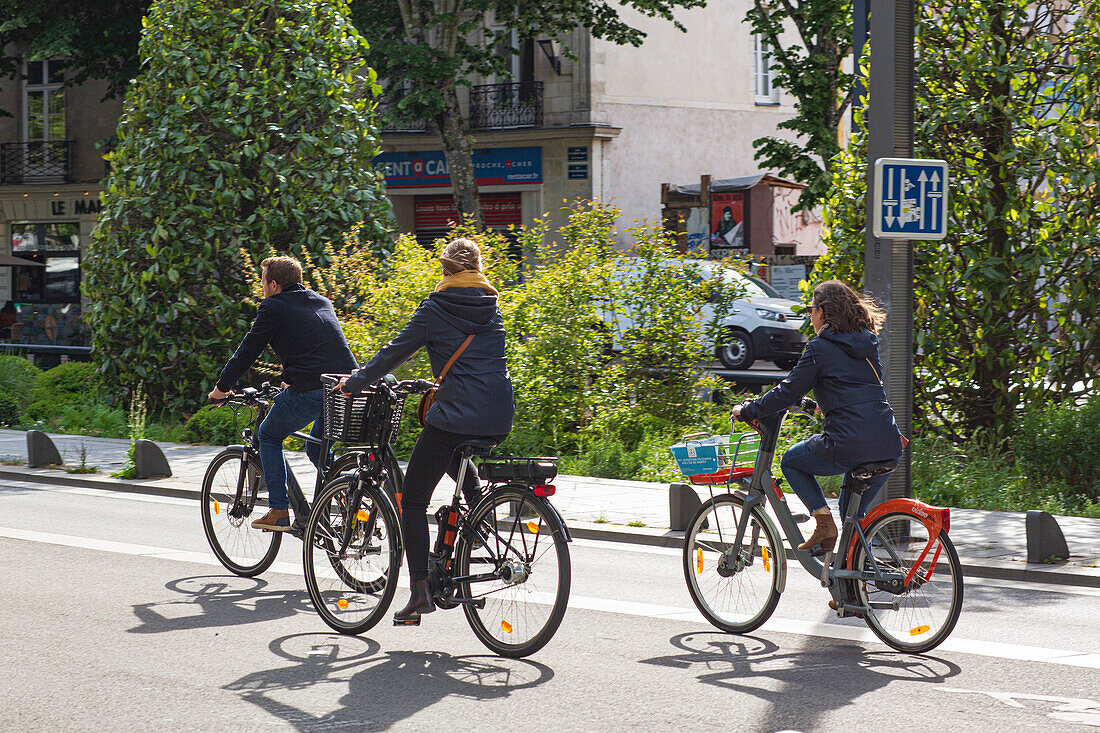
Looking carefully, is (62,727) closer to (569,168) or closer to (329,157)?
(329,157)

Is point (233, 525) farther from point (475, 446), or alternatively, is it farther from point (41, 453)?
point (41, 453)

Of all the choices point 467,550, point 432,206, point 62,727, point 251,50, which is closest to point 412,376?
point 251,50

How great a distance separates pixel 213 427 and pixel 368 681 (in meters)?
9.11

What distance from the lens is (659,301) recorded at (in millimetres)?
12406

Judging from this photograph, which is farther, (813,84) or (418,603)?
(813,84)

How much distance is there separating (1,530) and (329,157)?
6.90m

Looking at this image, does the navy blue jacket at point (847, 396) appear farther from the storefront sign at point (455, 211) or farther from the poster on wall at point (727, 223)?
the storefront sign at point (455, 211)

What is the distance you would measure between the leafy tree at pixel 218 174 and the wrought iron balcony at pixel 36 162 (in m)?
22.4

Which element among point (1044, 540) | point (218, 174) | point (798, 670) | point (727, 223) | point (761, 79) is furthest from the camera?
point (761, 79)

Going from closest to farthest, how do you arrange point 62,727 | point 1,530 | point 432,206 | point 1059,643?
point 62,727, point 1059,643, point 1,530, point 432,206

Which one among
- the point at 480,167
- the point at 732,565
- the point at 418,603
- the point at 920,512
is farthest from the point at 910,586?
the point at 480,167

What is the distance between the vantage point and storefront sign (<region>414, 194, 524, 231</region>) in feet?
103

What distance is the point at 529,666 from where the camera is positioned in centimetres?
580

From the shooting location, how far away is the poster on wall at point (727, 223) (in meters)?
29.0
